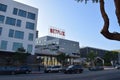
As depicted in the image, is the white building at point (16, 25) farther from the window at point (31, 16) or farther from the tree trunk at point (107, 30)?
the tree trunk at point (107, 30)

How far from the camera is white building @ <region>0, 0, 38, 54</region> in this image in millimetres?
48438

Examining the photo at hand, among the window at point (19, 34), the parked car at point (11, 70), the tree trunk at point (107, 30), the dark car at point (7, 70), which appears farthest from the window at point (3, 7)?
the tree trunk at point (107, 30)

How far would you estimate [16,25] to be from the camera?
5131 centimetres

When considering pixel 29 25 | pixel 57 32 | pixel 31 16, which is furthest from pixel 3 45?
pixel 57 32

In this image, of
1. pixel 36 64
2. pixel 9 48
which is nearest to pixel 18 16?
pixel 9 48

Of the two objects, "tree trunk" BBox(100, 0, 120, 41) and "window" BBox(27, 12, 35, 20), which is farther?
"window" BBox(27, 12, 35, 20)

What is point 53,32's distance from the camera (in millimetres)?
83562

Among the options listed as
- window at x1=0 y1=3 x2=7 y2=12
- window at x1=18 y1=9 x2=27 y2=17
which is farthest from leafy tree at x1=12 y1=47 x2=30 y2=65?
window at x1=18 y1=9 x2=27 y2=17

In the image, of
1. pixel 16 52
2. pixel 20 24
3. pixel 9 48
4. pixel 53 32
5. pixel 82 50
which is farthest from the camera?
pixel 82 50

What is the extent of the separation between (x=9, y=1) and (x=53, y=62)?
30.1 m

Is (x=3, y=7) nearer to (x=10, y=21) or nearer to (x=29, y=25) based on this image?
(x=10, y=21)

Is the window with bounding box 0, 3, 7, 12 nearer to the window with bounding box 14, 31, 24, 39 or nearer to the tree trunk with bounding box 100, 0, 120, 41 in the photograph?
the window with bounding box 14, 31, 24, 39

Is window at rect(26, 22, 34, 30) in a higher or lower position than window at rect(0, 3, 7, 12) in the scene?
lower

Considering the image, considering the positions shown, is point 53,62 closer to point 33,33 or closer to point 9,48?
point 33,33
